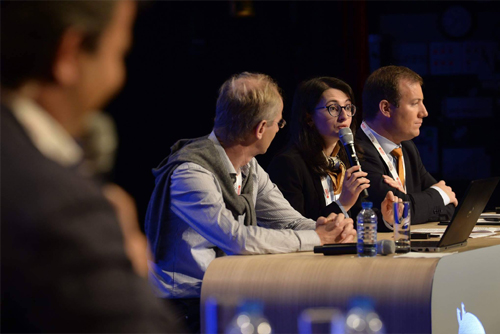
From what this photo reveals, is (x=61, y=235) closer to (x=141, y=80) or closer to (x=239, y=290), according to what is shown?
(x=239, y=290)

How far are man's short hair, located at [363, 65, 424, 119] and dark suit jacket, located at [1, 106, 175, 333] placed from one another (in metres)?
2.86

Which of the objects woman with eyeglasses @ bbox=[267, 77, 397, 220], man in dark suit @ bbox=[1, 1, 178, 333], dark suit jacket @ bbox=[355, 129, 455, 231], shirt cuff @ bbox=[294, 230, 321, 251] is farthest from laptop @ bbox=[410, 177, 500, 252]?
man in dark suit @ bbox=[1, 1, 178, 333]

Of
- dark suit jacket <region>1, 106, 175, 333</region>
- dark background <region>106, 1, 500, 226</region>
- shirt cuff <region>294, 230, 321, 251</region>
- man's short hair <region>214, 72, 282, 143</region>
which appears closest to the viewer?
dark suit jacket <region>1, 106, 175, 333</region>

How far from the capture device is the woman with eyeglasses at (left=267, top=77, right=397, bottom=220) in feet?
9.43

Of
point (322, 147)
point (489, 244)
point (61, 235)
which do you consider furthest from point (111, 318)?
point (322, 147)

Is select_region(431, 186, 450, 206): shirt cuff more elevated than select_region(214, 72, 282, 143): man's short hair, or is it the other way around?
select_region(214, 72, 282, 143): man's short hair

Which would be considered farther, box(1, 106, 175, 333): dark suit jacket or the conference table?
the conference table

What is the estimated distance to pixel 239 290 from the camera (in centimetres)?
182

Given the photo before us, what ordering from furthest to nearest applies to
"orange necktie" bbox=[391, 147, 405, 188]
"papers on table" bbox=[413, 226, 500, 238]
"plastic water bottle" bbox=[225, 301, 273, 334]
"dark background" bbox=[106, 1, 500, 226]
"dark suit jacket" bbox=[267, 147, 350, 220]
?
"dark background" bbox=[106, 1, 500, 226] → "orange necktie" bbox=[391, 147, 405, 188] → "dark suit jacket" bbox=[267, 147, 350, 220] → "papers on table" bbox=[413, 226, 500, 238] → "plastic water bottle" bbox=[225, 301, 273, 334]

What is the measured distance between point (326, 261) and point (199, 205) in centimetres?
43

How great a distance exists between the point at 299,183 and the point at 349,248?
0.98 meters

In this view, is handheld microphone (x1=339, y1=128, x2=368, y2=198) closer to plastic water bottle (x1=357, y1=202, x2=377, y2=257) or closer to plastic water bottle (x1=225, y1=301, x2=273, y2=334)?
plastic water bottle (x1=357, y1=202, x2=377, y2=257)

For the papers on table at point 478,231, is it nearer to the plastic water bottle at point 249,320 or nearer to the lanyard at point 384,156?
the lanyard at point 384,156

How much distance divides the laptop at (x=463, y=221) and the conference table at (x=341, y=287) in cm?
5
